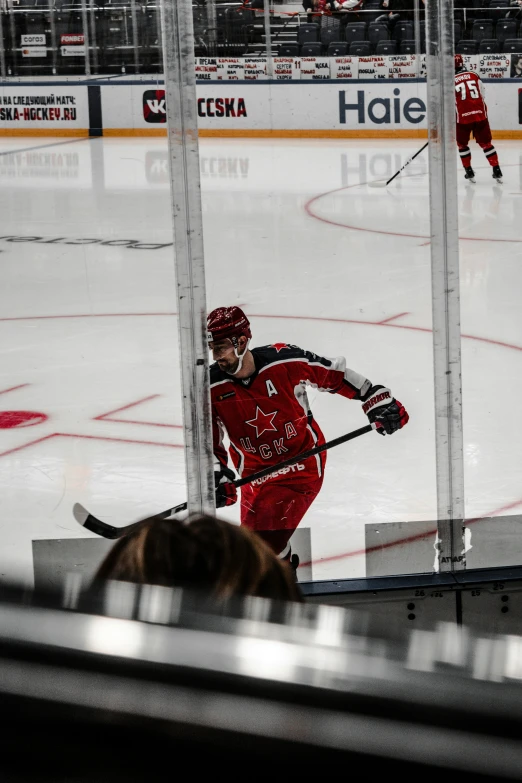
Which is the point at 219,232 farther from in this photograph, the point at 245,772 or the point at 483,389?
the point at 245,772

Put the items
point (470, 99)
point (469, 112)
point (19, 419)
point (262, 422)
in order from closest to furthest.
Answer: point (262, 422) → point (19, 419) → point (470, 99) → point (469, 112)

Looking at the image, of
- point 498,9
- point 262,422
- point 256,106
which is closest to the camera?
point 262,422

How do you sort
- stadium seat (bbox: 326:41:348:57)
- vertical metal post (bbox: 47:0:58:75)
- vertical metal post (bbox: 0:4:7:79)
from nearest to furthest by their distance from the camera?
Result: 1. stadium seat (bbox: 326:41:348:57)
2. vertical metal post (bbox: 47:0:58:75)
3. vertical metal post (bbox: 0:4:7:79)

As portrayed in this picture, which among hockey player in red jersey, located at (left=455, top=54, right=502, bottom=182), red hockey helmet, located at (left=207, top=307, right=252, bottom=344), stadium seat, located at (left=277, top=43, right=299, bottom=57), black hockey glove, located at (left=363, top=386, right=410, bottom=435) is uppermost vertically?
stadium seat, located at (left=277, top=43, right=299, bottom=57)

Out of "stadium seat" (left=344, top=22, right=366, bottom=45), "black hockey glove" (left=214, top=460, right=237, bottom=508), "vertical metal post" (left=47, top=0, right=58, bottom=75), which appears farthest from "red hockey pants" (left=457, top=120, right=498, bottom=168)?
"black hockey glove" (left=214, top=460, right=237, bottom=508)

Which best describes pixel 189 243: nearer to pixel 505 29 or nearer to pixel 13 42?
pixel 505 29

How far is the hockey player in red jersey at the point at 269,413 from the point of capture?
7.92ft

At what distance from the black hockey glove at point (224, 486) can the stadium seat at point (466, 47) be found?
10.4 metres

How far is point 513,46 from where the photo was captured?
40.1 feet

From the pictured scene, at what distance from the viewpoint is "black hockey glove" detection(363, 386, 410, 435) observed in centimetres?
262

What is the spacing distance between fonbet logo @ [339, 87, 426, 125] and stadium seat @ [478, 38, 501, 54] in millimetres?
807

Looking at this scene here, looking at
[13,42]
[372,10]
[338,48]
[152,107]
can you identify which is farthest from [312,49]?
[13,42]

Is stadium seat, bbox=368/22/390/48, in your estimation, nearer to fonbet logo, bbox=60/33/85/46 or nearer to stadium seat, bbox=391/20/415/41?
→ stadium seat, bbox=391/20/415/41

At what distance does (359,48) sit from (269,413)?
36.4 feet
